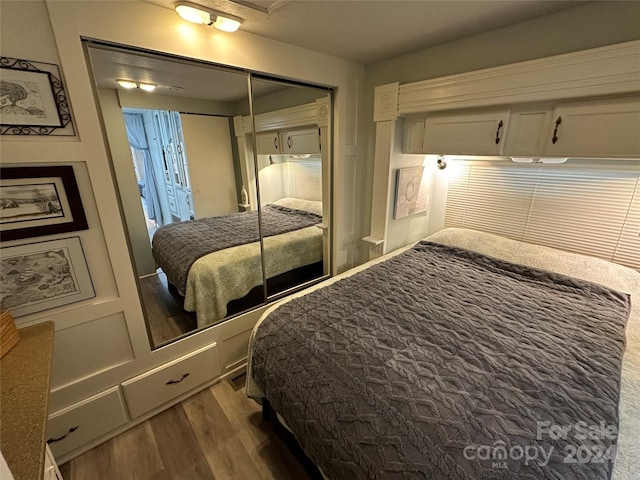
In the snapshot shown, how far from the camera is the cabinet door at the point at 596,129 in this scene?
4.33 ft

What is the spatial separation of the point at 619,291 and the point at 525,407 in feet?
4.40

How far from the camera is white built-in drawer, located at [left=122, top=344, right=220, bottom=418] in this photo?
1555 millimetres

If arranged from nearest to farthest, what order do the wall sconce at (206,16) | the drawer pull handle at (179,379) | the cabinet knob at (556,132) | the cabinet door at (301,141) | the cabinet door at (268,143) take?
the wall sconce at (206,16) < the cabinet knob at (556,132) < the drawer pull handle at (179,379) < the cabinet door at (268,143) < the cabinet door at (301,141)

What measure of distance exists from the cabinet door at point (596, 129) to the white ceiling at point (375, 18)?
545 mm

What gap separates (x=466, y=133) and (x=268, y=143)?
1456 millimetres

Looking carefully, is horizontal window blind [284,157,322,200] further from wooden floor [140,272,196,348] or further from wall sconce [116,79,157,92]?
wooden floor [140,272,196,348]

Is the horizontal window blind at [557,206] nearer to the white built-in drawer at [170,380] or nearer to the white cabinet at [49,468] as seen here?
the white built-in drawer at [170,380]

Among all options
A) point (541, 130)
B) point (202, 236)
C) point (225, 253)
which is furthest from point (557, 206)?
point (202, 236)

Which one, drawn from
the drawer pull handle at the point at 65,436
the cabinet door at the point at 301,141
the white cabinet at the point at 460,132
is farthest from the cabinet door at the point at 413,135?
the drawer pull handle at the point at 65,436

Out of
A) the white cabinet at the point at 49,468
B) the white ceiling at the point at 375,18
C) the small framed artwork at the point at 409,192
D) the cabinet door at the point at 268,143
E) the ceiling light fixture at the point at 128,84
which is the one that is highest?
the white ceiling at the point at 375,18

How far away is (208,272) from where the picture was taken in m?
1.90

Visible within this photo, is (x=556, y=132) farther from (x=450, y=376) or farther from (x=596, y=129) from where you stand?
(x=450, y=376)

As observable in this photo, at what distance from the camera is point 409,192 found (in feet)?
7.88

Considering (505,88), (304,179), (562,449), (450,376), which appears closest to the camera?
(562,449)
